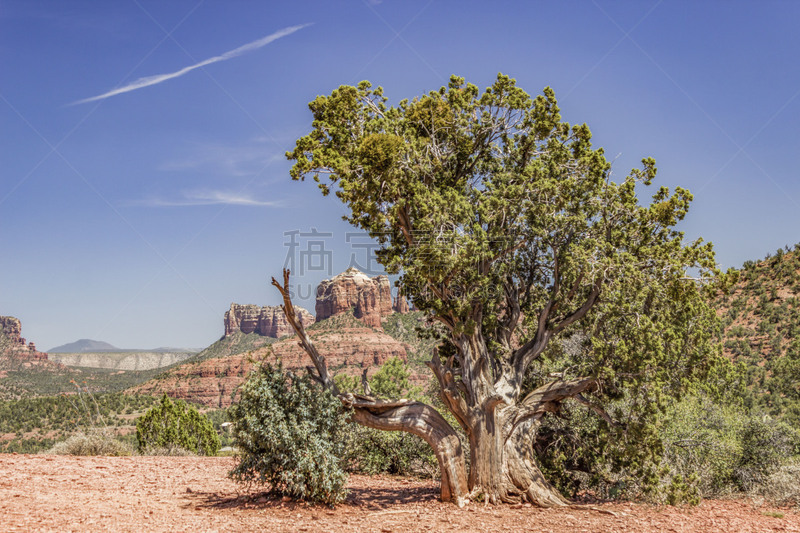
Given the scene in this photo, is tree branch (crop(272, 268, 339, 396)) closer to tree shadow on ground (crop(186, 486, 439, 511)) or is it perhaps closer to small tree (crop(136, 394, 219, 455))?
tree shadow on ground (crop(186, 486, 439, 511))

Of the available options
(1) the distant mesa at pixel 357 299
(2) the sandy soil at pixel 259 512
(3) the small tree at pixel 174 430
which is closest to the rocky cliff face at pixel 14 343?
(1) the distant mesa at pixel 357 299

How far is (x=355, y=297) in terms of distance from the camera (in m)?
112

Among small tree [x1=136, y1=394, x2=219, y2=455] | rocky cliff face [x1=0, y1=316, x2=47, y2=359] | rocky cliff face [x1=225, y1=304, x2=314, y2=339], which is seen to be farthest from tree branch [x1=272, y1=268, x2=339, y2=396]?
rocky cliff face [x1=225, y1=304, x2=314, y2=339]

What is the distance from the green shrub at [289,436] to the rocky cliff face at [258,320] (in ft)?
458

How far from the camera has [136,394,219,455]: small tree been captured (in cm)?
2094

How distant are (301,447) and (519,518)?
154 inches

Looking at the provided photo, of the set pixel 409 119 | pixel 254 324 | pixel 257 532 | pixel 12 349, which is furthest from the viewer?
pixel 254 324

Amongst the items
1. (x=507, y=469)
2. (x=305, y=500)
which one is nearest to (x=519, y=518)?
A: (x=507, y=469)

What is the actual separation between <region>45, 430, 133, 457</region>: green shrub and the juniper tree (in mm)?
9623

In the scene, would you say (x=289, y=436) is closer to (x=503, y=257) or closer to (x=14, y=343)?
(x=503, y=257)

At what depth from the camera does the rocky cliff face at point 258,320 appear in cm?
15325

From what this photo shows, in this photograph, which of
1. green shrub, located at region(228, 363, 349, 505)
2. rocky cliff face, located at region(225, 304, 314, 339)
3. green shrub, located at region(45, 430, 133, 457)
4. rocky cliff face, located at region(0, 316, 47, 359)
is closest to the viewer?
green shrub, located at region(228, 363, 349, 505)

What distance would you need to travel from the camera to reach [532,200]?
1086 cm

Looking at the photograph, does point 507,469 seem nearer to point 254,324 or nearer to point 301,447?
point 301,447
